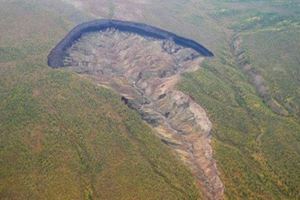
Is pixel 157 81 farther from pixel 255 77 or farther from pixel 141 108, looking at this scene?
pixel 255 77

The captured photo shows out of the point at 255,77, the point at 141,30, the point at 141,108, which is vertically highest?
the point at 255,77

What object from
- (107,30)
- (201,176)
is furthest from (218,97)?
(107,30)

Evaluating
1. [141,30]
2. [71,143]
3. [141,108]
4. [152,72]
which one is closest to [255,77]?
[152,72]

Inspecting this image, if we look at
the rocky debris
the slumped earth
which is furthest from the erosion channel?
the rocky debris

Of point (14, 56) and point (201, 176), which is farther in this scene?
point (14, 56)

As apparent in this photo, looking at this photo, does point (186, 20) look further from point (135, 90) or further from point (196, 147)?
point (196, 147)
